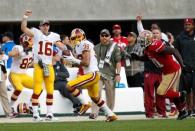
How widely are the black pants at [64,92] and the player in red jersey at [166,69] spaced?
278cm

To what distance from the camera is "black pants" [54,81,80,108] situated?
20953mm

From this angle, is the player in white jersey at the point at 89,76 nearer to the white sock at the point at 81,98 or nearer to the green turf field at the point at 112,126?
the green turf field at the point at 112,126

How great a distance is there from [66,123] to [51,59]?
2.04 meters

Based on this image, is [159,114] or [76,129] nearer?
[76,129]

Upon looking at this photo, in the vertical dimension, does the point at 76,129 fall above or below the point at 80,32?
below

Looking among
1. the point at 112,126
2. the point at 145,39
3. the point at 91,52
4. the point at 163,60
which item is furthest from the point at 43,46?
the point at 112,126

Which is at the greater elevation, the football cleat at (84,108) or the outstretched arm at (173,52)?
the outstretched arm at (173,52)

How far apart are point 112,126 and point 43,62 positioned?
2947 millimetres

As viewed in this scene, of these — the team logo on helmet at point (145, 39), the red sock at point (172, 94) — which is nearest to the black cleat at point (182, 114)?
the red sock at point (172, 94)

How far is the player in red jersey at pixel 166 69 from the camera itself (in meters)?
18.6

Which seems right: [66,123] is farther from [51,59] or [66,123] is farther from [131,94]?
[131,94]

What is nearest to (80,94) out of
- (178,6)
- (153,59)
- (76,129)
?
(153,59)

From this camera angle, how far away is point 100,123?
17656mm

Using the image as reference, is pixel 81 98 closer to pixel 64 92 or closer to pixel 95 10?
pixel 64 92
